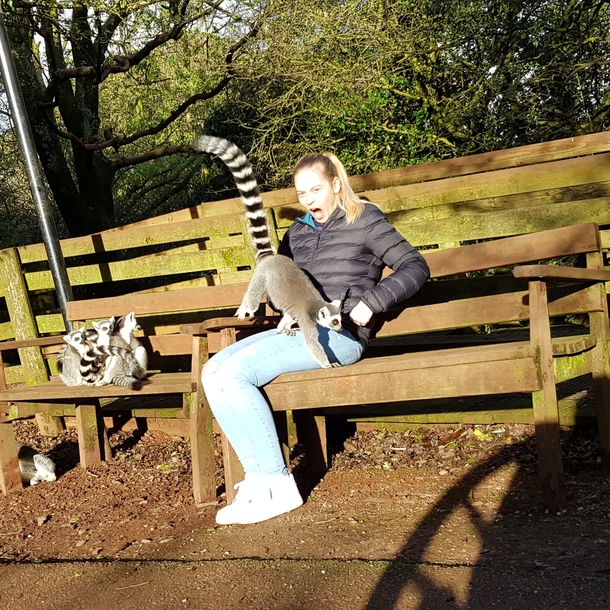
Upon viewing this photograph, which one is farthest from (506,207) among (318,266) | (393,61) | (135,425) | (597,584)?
(393,61)

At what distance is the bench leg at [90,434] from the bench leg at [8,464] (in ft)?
1.52

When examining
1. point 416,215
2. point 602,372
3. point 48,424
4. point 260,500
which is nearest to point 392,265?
point 602,372

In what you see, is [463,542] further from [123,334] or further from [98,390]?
[123,334]

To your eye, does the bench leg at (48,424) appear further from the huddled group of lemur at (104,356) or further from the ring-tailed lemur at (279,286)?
the ring-tailed lemur at (279,286)

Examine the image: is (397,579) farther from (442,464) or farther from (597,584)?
(442,464)

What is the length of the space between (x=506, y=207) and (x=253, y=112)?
24.1 ft

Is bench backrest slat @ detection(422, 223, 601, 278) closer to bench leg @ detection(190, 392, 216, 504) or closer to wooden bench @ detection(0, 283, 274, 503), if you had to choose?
wooden bench @ detection(0, 283, 274, 503)

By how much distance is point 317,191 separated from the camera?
12.6ft

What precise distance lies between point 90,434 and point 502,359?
3307mm

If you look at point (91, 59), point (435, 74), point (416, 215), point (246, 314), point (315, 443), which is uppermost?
point (91, 59)

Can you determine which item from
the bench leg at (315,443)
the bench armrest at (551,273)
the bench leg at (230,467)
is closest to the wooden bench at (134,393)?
the bench leg at (230,467)

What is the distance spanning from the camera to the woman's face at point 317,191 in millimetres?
3832

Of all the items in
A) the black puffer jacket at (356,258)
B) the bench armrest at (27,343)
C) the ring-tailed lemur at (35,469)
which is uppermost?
the black puffer jacket at (356,258)

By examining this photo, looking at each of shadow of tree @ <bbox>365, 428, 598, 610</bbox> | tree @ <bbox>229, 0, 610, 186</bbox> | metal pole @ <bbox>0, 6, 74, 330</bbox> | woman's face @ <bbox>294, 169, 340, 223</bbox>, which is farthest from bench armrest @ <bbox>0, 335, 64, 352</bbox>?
tree @ <bbox>229, 0, 610, 186</bbox>
